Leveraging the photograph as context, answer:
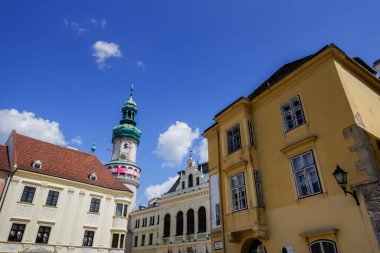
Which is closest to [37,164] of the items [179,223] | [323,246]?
[179,223]

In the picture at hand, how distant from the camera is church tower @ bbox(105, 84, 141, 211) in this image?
54500 mm

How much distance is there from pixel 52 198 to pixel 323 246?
1010 inches

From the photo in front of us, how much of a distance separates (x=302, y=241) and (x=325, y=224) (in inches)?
45.0

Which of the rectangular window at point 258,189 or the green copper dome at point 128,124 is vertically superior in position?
the green copper dome at point 128,124

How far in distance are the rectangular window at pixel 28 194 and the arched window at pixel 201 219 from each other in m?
18.4

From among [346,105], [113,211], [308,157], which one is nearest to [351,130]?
[346,105]

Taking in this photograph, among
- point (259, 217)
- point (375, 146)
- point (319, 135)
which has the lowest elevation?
point (259, 217)

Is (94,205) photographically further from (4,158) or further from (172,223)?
(172,223)

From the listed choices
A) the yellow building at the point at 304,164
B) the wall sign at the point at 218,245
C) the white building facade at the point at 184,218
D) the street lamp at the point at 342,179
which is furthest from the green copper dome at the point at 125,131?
the street lamp at the point at 342,179

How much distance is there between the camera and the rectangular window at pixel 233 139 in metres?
14.1

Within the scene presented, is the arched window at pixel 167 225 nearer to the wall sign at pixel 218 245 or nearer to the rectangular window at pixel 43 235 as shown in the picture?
the rectangular window at pixel 43 235

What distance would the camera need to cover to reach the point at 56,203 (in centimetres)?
2673

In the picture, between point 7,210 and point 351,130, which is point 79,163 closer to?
point 7,210

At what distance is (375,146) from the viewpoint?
31.0 feet
